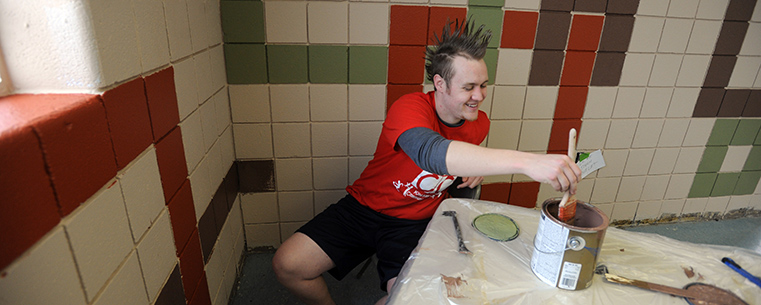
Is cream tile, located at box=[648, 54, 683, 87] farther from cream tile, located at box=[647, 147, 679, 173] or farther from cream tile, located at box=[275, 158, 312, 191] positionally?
cream tile, located at box=[275, 158, 312, 191]

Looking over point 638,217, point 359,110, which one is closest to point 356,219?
point 359,110

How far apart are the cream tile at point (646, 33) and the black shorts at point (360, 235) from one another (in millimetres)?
1650

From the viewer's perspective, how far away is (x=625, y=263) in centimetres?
96

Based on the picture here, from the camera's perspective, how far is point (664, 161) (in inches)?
98.1

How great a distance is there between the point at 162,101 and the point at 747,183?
3.60 m

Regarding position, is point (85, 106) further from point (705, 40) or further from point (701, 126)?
point (701, 126)

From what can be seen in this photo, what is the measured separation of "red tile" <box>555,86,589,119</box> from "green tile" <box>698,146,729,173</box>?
1.03 m

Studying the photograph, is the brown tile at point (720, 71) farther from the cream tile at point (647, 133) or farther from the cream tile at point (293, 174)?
the cream tile at point (293, 174)

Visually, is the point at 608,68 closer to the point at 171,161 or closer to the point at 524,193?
the point at 524,193

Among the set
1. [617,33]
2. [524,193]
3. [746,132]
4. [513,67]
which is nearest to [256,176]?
[513,67]

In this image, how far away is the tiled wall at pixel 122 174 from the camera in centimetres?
60

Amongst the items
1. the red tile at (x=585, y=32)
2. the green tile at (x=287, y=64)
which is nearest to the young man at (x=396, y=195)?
the green tile at (x=287, y=64)

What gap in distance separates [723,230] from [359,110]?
2.66 m

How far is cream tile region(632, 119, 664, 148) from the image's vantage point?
2.37 meters
